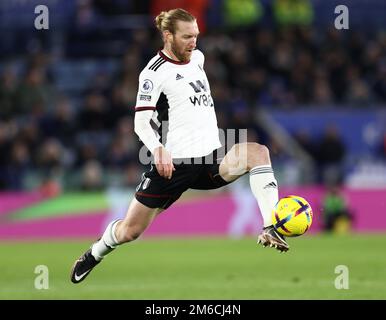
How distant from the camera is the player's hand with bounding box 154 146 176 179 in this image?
7996mm

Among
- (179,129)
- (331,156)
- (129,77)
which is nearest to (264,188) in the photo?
(179,129)

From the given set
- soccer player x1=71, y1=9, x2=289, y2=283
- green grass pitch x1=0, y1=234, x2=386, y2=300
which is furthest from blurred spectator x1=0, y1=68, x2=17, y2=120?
soccer player x1=71, y1=9, x2=289, y2=283

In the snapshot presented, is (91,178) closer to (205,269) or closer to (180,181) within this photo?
(205,269)

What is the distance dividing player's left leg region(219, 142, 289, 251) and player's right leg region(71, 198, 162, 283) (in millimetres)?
804

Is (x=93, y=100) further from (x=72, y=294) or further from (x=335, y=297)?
(x=335, y=297)

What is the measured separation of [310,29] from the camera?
22109mm

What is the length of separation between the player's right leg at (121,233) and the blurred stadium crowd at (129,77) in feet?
28.3

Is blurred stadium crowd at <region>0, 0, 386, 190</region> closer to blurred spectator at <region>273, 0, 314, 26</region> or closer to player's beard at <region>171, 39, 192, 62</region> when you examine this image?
blurred spectator at <region>273, 0, 314, 26</region>

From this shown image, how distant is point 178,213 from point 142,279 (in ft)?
23.4

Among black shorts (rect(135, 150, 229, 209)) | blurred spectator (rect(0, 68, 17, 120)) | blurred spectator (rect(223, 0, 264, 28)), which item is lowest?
black shorts (rect(135, 150, 229, 209))

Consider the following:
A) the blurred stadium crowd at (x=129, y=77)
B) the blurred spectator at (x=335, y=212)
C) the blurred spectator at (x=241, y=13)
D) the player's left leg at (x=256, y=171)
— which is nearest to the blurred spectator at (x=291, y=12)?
the blurred stadium crowd at (x=129, y=77)

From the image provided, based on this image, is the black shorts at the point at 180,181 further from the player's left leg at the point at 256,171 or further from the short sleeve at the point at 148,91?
the short sleeve at the point at 148,91

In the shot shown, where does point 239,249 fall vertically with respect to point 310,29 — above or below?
below
